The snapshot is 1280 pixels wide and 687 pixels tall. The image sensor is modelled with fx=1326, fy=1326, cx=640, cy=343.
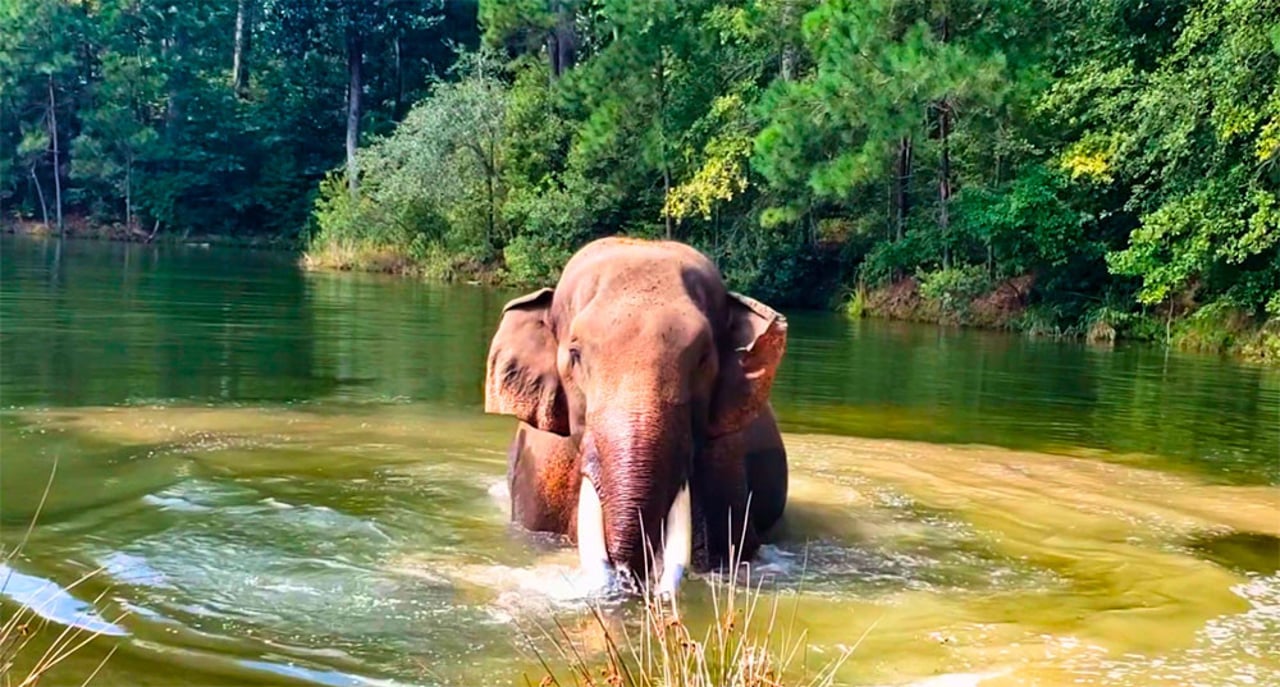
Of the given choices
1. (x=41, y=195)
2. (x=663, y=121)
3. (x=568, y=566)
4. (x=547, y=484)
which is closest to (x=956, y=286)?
(x=663, y=121)

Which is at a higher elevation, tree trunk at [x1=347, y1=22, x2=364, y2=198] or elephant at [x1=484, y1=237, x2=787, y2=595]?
tree trunk at [x1=347, y1=22, x2=364, y2=198]

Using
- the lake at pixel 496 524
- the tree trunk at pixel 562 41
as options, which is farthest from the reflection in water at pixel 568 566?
the tree trunk at pixel 562 41

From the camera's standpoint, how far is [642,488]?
5227 millimetres

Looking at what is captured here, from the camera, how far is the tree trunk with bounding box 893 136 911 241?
2816cm

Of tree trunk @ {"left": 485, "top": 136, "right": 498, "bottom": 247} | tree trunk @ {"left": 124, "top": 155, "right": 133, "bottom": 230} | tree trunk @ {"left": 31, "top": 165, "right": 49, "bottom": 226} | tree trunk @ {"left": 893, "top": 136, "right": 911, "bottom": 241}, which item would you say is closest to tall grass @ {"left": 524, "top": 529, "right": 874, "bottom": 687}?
tree trunk @ {"left": 893, "top": 136, "right": 911, "bottom": 241}

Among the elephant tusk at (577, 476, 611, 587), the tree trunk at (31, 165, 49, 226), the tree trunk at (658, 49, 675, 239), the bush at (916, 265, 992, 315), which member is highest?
the tree trunk at (658, 49, 675, 239)

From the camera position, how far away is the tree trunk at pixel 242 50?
2156 inches

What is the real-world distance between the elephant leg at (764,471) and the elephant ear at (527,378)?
1051 mm

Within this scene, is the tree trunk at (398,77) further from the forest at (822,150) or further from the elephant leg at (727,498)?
the elephant leg at (727,498)

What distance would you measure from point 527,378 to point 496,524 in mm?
1113

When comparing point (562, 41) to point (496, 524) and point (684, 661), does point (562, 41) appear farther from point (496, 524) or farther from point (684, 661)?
point (684, 661)

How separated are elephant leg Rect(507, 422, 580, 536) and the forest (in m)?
15.4

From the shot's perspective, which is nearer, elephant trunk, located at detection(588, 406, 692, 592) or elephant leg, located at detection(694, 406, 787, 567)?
elephant trunk, located at detection(588, 406, 692, 592)

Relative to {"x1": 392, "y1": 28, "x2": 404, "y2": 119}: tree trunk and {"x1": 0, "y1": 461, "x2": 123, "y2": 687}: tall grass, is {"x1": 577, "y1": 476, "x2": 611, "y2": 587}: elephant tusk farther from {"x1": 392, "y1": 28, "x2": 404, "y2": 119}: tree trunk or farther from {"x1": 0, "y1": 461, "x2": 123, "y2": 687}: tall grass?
{"x1": 392, "y1": 28, "x2": 404, "y2": 119}: tree trunk
